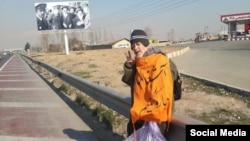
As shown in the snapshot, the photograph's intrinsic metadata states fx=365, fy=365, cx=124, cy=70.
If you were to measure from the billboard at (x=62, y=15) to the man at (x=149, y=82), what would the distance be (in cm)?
5438

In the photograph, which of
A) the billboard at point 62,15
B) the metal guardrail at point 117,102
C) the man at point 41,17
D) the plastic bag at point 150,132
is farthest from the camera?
the man at point 41,17

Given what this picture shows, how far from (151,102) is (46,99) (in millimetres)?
7882

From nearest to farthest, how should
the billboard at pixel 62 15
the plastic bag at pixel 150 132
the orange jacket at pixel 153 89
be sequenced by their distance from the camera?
the orange jacket at pixel 153 89
the plastic bag at pixel 150 132
the billboard at pixel 62 15

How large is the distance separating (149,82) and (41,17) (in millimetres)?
57014

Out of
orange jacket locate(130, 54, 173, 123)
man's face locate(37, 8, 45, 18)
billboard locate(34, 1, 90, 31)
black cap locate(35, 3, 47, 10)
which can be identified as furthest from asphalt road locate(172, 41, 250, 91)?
black cap locate(35, 3, 47, 10)

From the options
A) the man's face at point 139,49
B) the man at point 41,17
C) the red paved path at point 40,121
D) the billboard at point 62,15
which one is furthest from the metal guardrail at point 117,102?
the man at point 41,17

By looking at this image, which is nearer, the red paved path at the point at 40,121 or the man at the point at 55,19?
the red paved path at the point at 40,121

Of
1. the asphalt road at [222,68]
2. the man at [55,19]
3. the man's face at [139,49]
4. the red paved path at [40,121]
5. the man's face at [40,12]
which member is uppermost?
the man's face at [40,12]

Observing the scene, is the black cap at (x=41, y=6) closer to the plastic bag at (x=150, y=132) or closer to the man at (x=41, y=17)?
the man at (x=41, y=17)

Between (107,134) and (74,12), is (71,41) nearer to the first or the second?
(74,12)

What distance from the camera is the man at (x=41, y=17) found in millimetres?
57819

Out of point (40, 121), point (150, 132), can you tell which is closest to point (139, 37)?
point (150, 132)

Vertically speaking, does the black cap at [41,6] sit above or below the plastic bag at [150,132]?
above

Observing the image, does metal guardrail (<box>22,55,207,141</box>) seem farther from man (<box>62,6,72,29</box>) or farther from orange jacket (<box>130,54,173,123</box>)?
man (<box>62,6,72,29</box>)
